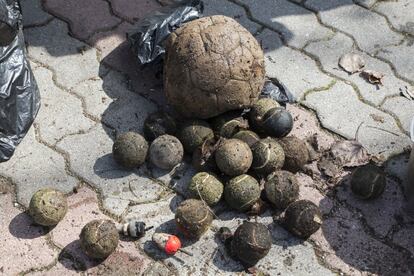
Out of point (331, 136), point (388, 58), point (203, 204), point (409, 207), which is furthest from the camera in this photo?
point (388, 58)

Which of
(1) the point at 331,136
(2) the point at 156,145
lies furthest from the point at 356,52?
(2) the point at 156,145

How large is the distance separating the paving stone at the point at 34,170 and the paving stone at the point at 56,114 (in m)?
0.13

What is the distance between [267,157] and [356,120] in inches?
43.7

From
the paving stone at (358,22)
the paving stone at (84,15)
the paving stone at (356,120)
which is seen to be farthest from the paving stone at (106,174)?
the paving stone at (358,22)

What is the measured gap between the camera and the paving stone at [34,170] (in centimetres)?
433

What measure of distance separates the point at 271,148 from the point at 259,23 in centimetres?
186

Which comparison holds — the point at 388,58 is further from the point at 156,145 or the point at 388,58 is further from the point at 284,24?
the point at 156,145

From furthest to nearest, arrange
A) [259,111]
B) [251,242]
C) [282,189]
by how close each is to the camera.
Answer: [259,111]
[282,189]
[251,242]

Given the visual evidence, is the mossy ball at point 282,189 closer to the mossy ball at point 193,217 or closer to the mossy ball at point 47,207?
the mossy ball at point 193,217

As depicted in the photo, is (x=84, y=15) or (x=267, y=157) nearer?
(x=267, y=157)

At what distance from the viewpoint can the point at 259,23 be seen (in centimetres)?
568

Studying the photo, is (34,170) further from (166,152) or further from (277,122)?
(277,122)

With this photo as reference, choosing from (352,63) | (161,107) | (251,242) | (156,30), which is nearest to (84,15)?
(156,30)

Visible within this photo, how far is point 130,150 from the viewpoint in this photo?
431cm
